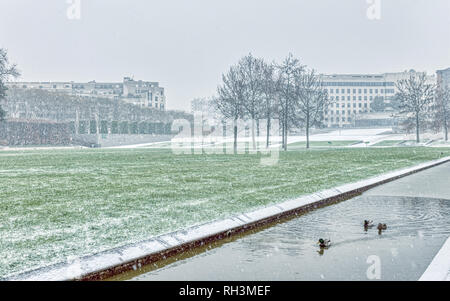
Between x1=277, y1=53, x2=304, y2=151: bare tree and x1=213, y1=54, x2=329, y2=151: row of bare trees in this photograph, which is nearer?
x1=213, y1=54, x2=329, y2=151: row of bare trees

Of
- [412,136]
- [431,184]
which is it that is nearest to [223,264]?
[431,184]

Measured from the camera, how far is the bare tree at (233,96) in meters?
47.0

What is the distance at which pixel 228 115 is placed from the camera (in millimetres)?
48688

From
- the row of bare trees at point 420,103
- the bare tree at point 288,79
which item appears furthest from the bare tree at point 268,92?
the row of bare trees at point 420,103

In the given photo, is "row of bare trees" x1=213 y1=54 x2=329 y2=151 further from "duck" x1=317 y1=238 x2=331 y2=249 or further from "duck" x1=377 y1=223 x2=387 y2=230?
"duck" x1=317 y1=238 x2=331 y2=249

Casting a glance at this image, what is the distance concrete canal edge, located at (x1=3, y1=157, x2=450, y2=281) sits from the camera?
5828 millimetres

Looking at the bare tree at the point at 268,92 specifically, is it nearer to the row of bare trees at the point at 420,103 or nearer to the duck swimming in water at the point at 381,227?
the row of bare trees at the point at 420,103

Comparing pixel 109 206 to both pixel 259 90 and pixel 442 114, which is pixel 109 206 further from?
pixel 442 114

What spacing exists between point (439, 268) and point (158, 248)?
136 inches

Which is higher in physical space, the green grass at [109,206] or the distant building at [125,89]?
the distant building at [125,89]

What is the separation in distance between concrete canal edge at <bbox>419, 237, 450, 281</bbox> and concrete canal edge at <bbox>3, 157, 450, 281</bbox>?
3133mm

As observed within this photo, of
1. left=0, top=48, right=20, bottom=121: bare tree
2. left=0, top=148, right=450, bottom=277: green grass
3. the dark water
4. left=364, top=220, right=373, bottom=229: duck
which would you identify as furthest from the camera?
left=0, top=48, right=20, bottom=121: bare tree

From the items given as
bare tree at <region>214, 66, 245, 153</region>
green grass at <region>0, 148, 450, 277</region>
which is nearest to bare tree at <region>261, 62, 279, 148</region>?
bare tree at <region>214, 66, 245, 153</region>

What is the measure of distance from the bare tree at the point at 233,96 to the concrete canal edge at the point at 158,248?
35.5m
